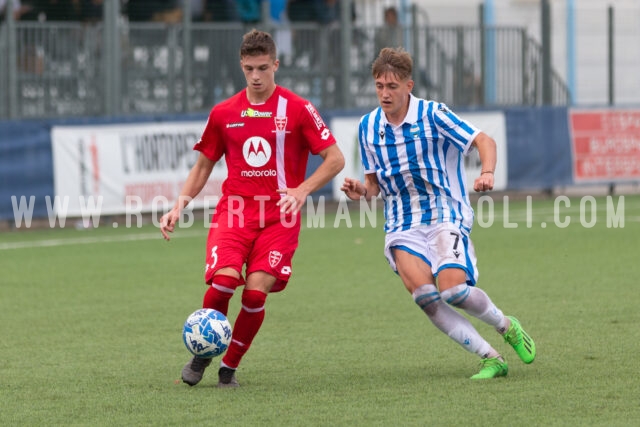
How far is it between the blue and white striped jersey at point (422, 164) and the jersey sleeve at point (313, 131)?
277 mm

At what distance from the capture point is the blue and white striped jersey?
7516 mm

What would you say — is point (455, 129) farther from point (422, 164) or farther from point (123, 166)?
point (123, 166)

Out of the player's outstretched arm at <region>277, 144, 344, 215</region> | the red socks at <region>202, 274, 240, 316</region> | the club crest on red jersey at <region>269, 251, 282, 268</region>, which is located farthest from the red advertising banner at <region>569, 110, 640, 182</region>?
the red socks at <region>202, 274, 240, 316</region>

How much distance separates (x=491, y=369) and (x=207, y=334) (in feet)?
5.09

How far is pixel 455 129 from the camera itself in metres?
7.48

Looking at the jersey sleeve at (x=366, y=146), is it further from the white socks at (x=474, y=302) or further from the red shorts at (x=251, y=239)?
the white socks at (x=474, y=302)

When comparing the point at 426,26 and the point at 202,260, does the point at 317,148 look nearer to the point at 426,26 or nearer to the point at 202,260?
the point at 202,260

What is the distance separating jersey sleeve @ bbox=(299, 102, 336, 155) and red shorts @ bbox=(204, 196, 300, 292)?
395 millimetres

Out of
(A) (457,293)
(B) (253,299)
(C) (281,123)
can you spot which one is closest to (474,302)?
(A) (457,293)

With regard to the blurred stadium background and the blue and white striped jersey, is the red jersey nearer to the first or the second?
the blue and white striped jersey

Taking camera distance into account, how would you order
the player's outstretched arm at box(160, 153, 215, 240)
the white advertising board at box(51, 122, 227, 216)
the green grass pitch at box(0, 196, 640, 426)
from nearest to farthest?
the green grass pitch at box(0, 196, 640, 426)
the player's outstretched arm at box(160, 153, 215, 240)
the white advertising board at box(51, 122, 227, 216)

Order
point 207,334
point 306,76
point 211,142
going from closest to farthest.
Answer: point 207,334 < point 211,142 < point 306,76

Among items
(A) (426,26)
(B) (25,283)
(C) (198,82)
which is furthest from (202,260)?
(A) (426,26)

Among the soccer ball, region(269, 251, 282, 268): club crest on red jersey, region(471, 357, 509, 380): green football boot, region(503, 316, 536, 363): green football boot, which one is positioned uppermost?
region(269, 251, 282, 268): club crest on red jersey
